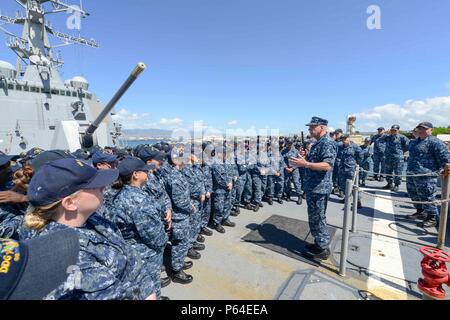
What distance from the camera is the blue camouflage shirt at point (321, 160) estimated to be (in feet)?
12.3

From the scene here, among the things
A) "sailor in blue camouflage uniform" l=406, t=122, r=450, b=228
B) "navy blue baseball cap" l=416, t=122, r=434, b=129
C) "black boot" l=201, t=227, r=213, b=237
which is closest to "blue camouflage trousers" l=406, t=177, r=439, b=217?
"sailor in blue camouflage uniform" l=406, t=122, r=450, b=228

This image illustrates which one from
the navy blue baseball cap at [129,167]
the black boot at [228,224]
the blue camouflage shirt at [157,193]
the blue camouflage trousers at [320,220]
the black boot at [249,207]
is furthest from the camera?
the black boot at [249,207]

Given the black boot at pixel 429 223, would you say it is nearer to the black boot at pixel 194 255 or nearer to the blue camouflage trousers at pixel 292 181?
the blue camouflage trousers at pixel 292 181

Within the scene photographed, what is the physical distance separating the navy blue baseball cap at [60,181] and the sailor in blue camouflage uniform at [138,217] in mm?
952

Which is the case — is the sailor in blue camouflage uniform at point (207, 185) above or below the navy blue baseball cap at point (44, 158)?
below

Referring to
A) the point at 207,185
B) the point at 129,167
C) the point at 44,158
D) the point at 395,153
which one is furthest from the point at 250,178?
the point at 395,153

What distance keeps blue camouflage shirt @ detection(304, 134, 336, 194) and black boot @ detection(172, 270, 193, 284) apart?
2338 mm

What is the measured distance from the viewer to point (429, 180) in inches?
209

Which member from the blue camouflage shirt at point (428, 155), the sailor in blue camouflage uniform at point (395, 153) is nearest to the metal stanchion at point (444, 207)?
the blue camouflage shirt at point (428, 155)

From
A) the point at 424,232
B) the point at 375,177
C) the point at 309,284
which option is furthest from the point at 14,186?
the point at 375,177

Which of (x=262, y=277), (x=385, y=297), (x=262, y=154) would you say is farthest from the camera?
(x=262, y=154)

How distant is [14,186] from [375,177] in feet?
37.6

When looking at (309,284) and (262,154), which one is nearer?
(309,284)
